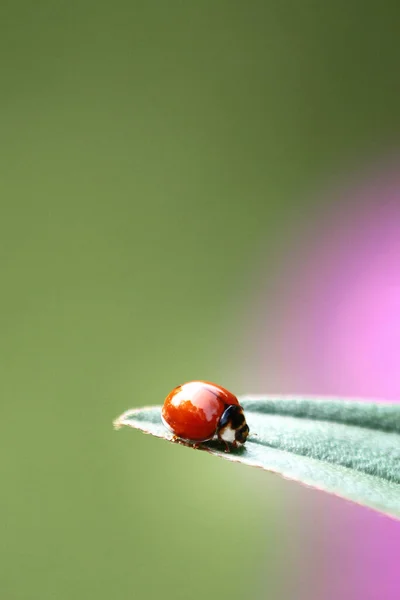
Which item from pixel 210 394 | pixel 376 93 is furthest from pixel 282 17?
pixel 210 394

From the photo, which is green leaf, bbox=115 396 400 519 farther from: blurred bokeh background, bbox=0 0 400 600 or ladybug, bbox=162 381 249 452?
blurred bokeh background, bbox=0 0 400 600

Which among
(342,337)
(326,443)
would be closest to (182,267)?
(342,337)

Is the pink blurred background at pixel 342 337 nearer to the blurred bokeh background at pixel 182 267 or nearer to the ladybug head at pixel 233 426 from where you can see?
the blurred bokeh background at pixel 182 267

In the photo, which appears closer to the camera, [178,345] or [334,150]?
[178,345]

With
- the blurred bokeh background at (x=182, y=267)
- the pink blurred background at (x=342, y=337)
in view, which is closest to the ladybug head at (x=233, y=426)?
the pink blurred background at (x=342, y=337)

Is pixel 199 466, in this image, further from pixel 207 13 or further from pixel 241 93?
pixel 207 13
